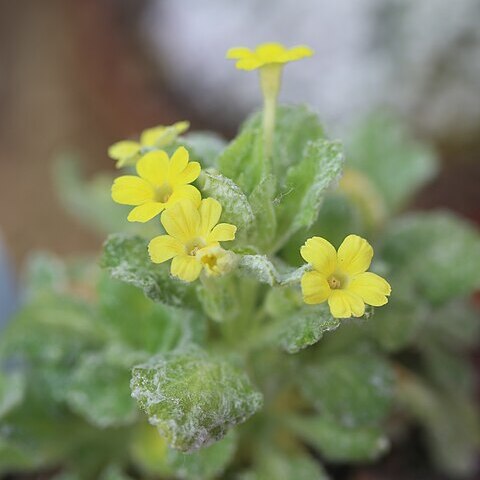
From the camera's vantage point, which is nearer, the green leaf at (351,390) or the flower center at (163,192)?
the flower center at (163,192)

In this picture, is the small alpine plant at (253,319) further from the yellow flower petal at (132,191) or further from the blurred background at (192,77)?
the blurred background at (192,77)

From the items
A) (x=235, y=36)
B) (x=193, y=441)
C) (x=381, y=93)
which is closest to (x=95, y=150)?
(x=235, y=36)

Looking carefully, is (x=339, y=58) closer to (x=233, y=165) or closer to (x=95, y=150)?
(x=95, y=150)

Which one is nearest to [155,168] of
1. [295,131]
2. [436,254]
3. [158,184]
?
[158,184]

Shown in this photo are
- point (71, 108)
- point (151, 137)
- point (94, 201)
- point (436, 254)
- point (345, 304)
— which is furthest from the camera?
point (71, 108)

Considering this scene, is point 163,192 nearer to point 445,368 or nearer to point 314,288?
point 314,288

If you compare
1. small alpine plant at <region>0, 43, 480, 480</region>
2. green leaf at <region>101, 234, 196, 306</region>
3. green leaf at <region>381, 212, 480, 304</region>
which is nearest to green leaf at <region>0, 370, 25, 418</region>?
small alpine plant at <region>0, 43, 480, 480</region>

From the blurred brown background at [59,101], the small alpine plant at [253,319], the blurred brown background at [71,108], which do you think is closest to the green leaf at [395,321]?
the small alpine plant at [253,319]
